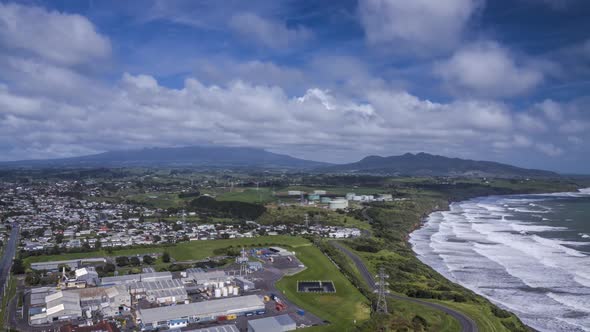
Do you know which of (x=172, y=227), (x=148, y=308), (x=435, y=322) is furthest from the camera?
(x=172, y=227)

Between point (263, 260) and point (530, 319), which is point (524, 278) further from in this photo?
point (263, 260)

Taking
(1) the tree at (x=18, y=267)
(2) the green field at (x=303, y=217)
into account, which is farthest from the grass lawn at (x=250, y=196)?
(1) the tree at (x=18, y=267)

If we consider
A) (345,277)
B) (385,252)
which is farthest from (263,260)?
(385,252)

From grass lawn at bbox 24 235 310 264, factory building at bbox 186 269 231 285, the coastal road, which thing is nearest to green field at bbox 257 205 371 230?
grass lawn at bbox 24 235 310 264

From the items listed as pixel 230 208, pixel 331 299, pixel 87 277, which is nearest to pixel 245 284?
pixel 331 299

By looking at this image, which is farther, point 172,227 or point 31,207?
point 31,207
